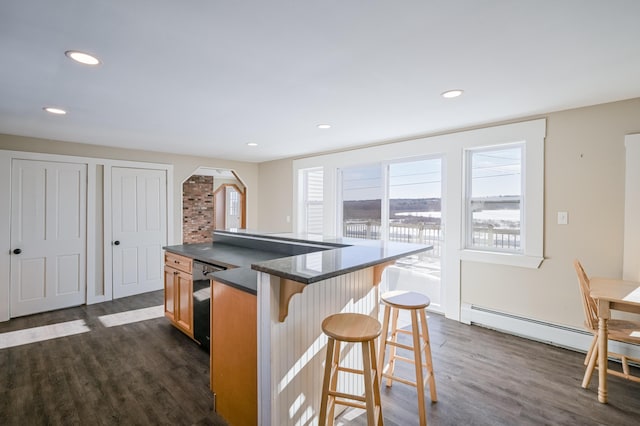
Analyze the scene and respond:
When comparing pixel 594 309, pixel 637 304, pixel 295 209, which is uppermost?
pixel 295 209

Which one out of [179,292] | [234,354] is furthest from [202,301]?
[234,354]

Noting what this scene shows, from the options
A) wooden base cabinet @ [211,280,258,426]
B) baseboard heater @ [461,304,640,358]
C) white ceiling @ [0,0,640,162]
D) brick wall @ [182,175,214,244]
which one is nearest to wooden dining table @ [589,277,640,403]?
baseboard heater @ [461,304,640,358]

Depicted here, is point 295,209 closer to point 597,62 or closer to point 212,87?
point 212,87

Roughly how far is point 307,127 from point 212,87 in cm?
138

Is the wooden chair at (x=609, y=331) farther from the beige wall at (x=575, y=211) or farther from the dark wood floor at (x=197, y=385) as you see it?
the beige wall at (x=575, y=211)

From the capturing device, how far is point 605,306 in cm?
211

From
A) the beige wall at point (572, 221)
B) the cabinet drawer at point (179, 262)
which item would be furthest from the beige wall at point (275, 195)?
the beige wall at point (572, 221)

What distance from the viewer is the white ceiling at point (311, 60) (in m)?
1.45

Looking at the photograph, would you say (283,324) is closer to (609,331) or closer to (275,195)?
(609,331)

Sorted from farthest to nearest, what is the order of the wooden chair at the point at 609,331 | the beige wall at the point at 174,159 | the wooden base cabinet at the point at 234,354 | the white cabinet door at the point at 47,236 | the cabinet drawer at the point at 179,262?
the beige wall at the point at 174,159
the white cabinet door at the point at 47,236
the cabinet drawer at the point at 179,262
the wooden chair at the point at 609,331
the wooden base cabinet at the point at 234,354

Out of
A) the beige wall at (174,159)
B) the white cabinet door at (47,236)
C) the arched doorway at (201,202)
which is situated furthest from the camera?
the arched doorway at (201,202)

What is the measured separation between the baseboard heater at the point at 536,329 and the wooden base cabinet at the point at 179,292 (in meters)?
3.01

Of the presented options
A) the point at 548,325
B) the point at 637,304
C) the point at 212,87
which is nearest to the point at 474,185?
the point at 548,325

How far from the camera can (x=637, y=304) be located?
77.6 inches
